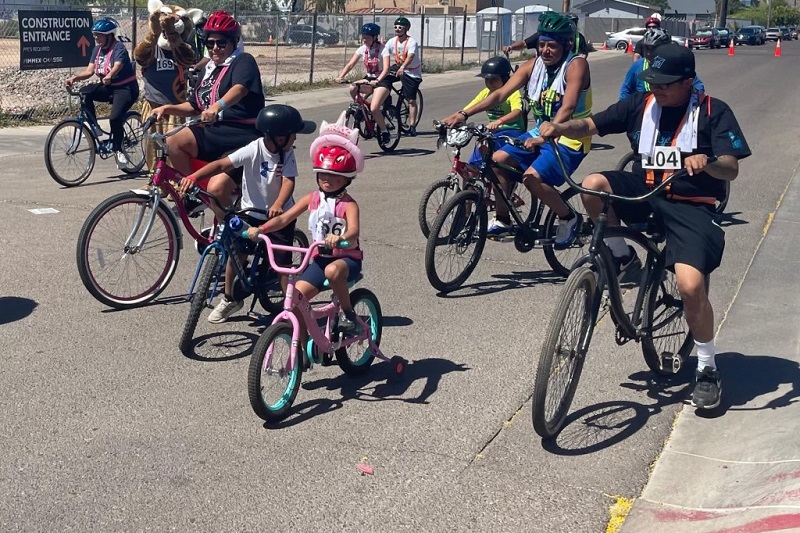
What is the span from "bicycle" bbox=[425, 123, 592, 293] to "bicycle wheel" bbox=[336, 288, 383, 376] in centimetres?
158

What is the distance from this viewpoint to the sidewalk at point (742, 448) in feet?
12.9

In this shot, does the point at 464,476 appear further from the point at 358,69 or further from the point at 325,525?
the point at 358,69

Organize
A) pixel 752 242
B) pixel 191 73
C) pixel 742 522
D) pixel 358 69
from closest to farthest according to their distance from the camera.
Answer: pixel 742 522 < pixel 752 242 < pixel 191 73 < pixel 358 69

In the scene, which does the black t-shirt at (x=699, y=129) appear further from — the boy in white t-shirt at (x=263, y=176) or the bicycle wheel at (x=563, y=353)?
the boy in white t-shirt at (x=263, y=176)

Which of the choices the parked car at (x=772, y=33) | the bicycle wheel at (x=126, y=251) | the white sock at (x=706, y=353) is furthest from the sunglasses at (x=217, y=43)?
the parked car at (x=772, y=33)

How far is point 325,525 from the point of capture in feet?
12.7

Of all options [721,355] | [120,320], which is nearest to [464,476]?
[721,355]

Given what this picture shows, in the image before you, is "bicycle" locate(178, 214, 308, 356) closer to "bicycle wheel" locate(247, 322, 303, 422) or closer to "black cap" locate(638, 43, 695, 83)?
"bicycle wheel" locate(247, 322, 303, 422)

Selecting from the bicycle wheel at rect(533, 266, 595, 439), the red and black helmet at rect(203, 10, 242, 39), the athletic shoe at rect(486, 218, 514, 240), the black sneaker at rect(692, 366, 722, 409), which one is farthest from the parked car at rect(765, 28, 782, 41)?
the bicycle wheel at rect(533, 266, 595, 439)

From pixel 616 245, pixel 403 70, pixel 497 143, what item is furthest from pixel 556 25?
pixel 403 70

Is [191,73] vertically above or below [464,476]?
above

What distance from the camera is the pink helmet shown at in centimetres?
501

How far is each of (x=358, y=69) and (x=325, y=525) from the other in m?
26.6

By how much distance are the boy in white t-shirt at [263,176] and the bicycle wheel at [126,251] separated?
1.80ft
